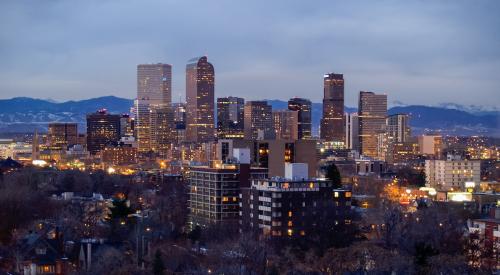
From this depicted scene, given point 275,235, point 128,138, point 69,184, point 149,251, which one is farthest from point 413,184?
point 128,138

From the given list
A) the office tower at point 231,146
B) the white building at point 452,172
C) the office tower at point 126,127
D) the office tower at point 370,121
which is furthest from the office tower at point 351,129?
the office tower at point 231,146

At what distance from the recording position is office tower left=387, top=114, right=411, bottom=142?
16400 cm

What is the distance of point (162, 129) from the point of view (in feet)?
578

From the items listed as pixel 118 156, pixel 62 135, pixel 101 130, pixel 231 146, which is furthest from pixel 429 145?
pixel 231 146

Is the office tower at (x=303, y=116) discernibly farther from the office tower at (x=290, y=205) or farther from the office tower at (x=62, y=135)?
the office tower at (x=290, y=205)

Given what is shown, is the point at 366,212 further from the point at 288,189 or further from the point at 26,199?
the point at 26,199

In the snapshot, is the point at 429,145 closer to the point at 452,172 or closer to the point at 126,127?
the point at 452,172

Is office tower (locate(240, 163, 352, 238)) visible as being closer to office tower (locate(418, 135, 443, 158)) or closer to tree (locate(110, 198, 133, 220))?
tree (locate(110, 198, 133, 220))

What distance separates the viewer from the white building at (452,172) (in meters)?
83.6

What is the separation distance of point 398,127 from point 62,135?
204 feet

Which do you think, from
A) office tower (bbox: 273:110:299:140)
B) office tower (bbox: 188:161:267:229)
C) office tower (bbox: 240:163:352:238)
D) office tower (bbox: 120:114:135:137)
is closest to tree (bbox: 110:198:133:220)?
office tower (bbox: 188:161:267:229)

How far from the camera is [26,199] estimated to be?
162 ft

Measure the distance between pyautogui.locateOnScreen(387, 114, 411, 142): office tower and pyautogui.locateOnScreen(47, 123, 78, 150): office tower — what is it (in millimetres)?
58531

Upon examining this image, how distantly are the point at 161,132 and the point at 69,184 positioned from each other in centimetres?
10083
